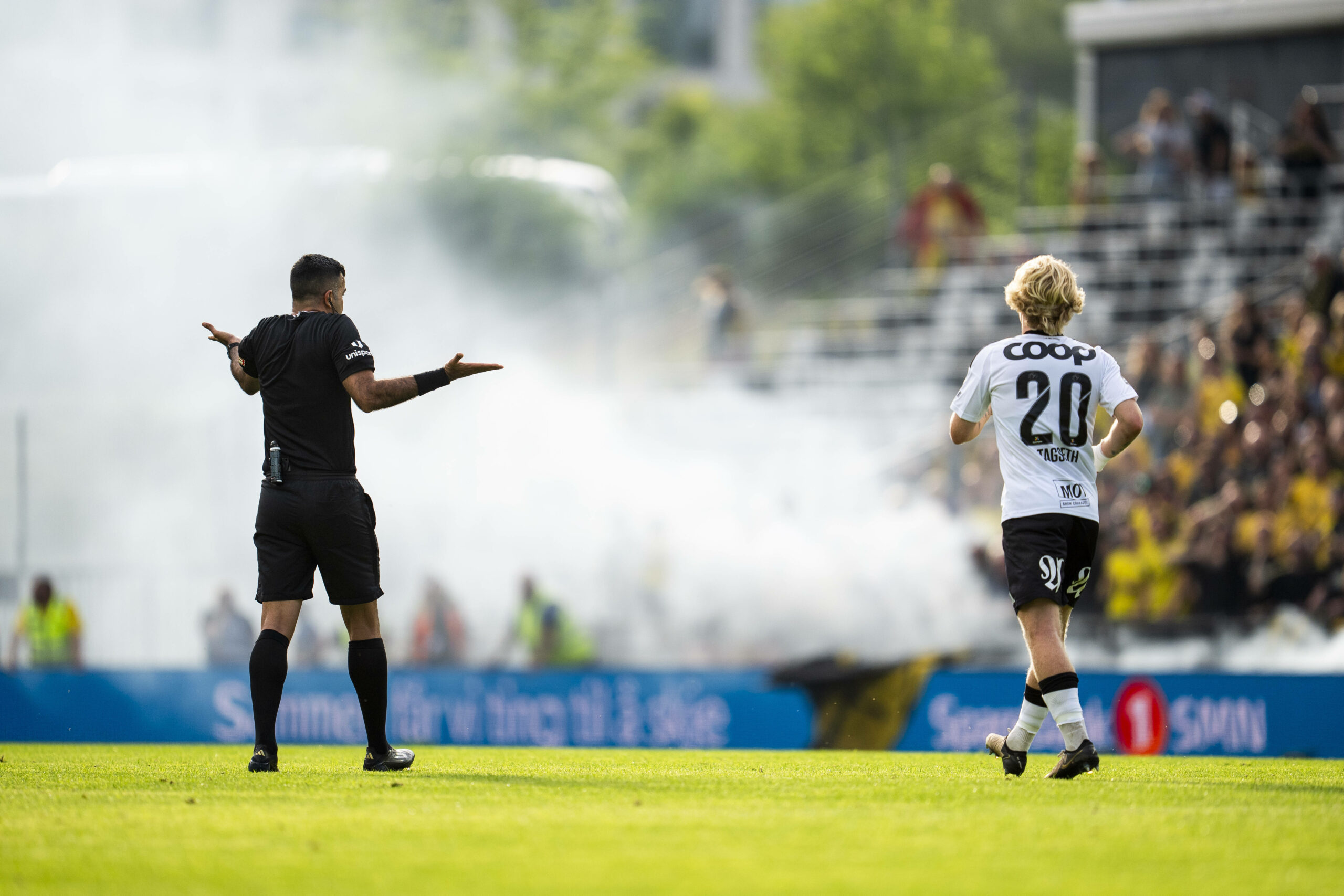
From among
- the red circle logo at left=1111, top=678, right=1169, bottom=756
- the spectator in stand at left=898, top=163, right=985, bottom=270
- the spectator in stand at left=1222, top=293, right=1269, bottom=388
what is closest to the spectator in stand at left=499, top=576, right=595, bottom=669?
the red circle logo at left=1111, top=678, right=1169, bottom=756

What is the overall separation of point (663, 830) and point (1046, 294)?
8.70 feet

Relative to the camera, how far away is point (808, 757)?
8.35 metres

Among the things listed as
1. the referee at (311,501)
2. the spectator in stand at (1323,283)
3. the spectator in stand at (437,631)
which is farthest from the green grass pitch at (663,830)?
the spectator in stand at (437,631)

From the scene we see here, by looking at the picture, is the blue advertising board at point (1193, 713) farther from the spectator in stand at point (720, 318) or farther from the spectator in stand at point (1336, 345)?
the spectator in stand at point (720, 318)

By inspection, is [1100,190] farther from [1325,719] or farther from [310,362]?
[310,362]

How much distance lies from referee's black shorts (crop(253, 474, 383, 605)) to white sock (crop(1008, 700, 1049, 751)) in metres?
2.48

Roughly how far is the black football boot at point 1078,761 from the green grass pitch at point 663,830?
0.20ft

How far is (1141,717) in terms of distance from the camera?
1158cm

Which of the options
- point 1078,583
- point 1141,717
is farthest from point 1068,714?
point 1141,717

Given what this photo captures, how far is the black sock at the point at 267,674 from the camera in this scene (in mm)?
6688

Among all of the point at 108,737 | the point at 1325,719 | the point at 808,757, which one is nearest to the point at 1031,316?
the point at 808,757

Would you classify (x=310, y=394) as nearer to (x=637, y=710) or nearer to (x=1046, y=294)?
(x=1046, y=294)

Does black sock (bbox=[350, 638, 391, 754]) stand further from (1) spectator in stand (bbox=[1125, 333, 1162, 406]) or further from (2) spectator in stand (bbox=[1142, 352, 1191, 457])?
(1) spectator in stand (bbox=[1125, 333, 1162, 406])

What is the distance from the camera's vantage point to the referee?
6.67 metres
